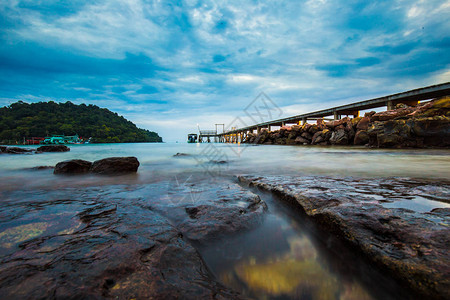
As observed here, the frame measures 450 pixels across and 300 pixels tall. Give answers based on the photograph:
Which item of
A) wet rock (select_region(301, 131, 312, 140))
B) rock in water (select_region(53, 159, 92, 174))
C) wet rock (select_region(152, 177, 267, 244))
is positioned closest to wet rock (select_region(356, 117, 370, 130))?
wet rock (select_region(301, 131, 312, 140))

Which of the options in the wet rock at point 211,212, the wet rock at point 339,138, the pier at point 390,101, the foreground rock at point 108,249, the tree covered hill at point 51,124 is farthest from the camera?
the tree covered hill at point 51,124

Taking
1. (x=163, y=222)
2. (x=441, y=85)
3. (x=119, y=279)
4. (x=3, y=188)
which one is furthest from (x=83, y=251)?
(x=441, y=85)

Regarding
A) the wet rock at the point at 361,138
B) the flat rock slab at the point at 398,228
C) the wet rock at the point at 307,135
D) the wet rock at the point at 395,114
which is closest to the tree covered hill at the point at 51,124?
the wet rock at the point at 307,135

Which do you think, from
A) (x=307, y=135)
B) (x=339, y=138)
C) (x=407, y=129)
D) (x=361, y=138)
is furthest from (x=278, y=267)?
(x=307, y=135)

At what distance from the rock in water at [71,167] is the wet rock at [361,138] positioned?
16704 mm

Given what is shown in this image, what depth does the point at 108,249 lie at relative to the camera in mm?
979

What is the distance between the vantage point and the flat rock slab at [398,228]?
0.79 metres

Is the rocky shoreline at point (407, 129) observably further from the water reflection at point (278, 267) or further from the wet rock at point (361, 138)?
the water reflection at point (278, 267)

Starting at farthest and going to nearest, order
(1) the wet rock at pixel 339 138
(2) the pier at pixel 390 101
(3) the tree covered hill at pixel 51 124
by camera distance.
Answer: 1. (3) the tree covered hill at pixel 51 124
2. (2) the pier at pixel 390 101
3. (1) the wet rock at pixel 339 138

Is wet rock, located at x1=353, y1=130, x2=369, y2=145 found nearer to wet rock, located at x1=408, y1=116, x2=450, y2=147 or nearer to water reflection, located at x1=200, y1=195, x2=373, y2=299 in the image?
wet rock, located at x1=408, y1=116, x2=450, y2=147

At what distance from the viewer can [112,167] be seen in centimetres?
421

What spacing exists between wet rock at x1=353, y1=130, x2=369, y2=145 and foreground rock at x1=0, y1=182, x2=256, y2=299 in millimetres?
15498

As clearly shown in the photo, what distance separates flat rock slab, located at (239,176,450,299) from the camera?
0.79m

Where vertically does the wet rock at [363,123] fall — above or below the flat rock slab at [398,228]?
above
